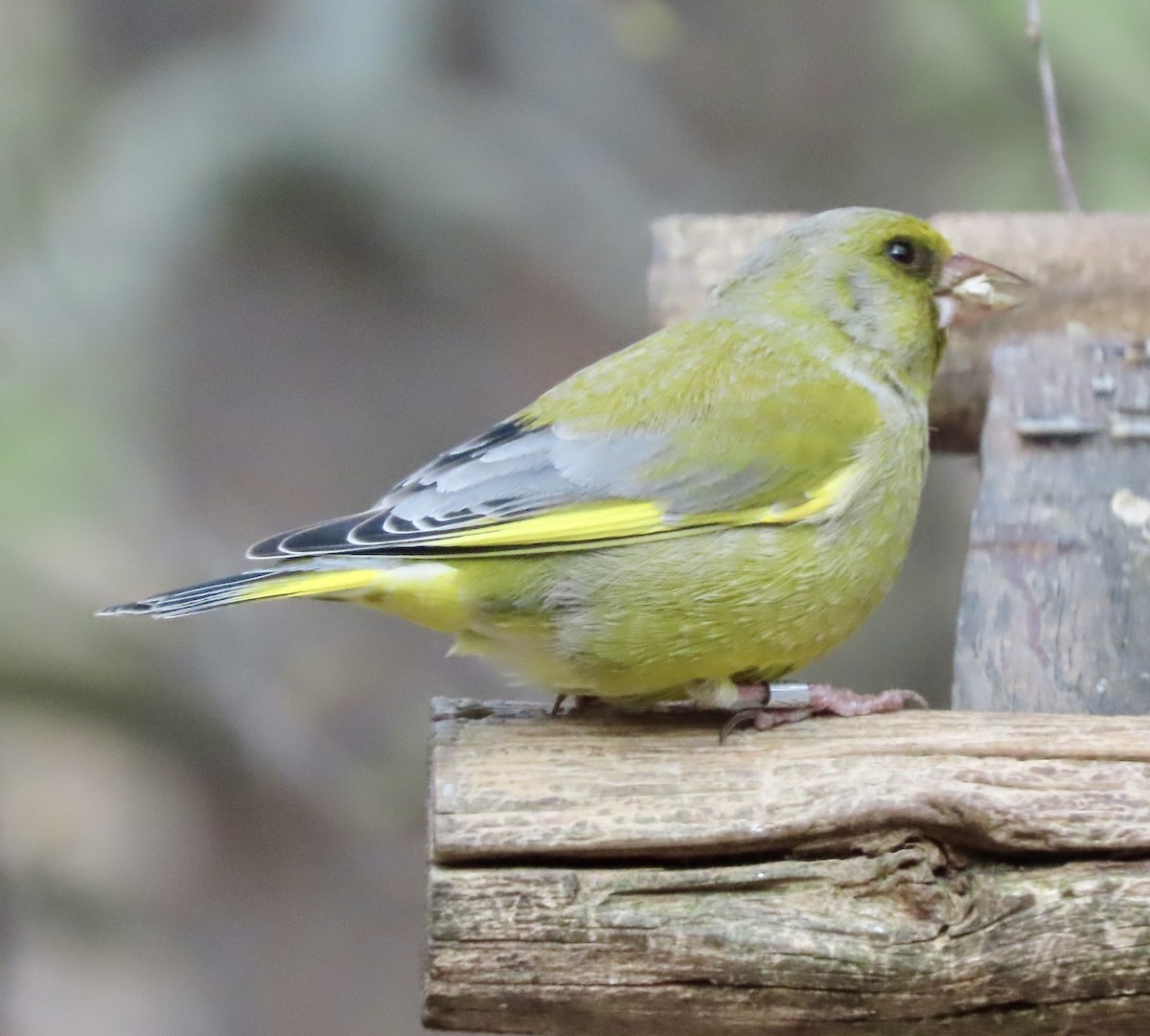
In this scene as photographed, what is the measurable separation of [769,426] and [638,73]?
4093 millimetres

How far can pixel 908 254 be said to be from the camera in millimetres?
2590

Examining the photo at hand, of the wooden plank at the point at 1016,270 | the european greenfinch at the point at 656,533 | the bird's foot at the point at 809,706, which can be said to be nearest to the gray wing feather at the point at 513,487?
the european greenfinch at the point at 656,533

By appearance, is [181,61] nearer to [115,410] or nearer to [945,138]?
[115,410]

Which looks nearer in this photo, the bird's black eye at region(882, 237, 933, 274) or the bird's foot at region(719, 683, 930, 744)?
the bird's foot at region(719, 683, 930, 744)

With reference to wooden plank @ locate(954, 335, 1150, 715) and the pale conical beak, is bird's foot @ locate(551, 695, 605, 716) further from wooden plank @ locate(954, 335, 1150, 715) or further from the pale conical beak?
the pale conical beak

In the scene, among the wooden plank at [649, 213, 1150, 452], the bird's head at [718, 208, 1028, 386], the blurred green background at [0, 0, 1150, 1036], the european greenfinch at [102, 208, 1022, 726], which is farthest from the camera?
the blurred green background at [0, 0, 1150, 1036]

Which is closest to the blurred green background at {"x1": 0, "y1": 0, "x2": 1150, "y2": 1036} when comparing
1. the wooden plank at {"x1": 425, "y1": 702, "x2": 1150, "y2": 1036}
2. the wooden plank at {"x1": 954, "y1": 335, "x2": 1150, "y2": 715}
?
the wooden plank at {"x1": 954, "y1": 335, "x2": 1150, "y2": 715}

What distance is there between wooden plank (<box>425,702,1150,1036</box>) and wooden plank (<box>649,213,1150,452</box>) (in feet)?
4.57

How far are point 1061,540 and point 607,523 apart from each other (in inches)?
36.8

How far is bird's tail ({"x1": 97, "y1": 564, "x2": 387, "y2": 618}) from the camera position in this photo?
1.97 meters

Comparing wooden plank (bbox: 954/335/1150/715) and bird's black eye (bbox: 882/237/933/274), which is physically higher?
bird's black eye (bbox: 882/237/933/274)

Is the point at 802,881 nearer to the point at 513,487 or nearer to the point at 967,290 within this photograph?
the point at 513,487

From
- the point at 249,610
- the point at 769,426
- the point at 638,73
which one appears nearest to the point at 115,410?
the point at 249,610

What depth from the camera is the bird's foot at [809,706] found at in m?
2.14
